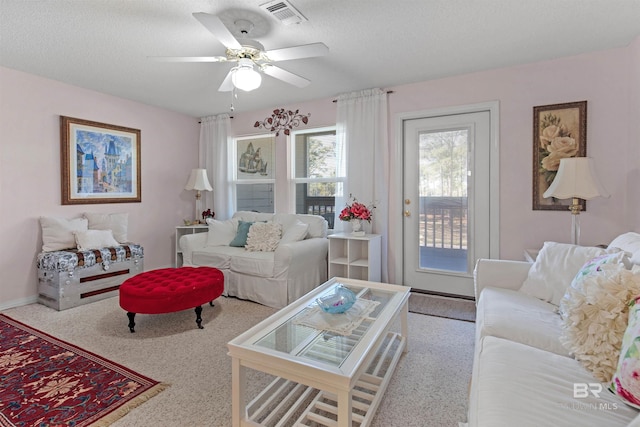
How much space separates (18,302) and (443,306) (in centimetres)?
435

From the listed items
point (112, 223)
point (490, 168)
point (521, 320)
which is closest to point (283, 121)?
point (112, 223)

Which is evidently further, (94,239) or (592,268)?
(94,239)

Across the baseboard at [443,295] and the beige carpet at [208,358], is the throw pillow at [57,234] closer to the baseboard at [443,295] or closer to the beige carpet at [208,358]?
the beige carpet at [208,358]

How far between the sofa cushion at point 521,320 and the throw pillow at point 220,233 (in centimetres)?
306

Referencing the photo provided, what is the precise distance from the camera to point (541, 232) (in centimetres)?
306

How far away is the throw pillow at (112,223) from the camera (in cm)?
372

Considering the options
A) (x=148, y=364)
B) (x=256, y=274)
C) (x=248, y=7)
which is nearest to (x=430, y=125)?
(x=248, y=7)

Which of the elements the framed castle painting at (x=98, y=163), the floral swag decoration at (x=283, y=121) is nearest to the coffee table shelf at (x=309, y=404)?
the floral swag decoration at (x=283, y=121)

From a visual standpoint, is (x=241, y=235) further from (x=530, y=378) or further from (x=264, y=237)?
(x=530, y=378)

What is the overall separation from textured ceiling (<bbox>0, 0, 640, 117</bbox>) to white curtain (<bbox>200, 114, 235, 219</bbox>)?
4.53ft

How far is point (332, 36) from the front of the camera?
98.1 inches

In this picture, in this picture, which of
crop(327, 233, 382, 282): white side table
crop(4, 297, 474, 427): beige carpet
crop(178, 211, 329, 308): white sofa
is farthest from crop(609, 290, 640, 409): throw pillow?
crop(178, 211, 329, 308): white sofa

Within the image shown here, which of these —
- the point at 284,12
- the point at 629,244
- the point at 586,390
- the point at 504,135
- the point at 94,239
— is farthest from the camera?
the point at 94,239

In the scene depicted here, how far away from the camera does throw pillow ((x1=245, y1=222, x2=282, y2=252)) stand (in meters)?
3.69
